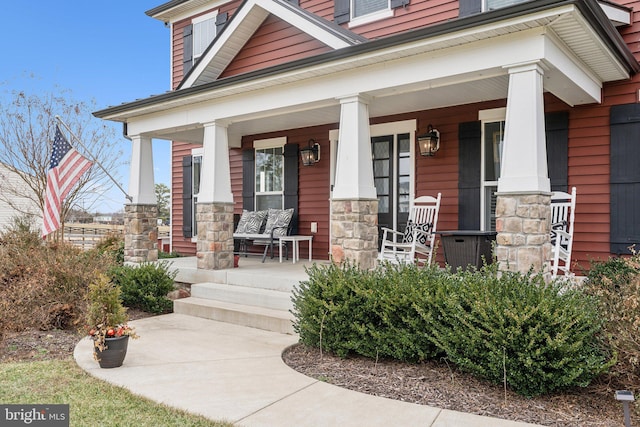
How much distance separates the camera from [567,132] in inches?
226

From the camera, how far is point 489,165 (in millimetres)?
6340

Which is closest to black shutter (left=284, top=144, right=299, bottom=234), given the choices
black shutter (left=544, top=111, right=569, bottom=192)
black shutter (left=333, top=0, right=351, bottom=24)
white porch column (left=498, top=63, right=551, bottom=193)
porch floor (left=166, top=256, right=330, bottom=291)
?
porch floor (left=166, top=256, right=330, bottom=291)

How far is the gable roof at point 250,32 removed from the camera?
6.15m

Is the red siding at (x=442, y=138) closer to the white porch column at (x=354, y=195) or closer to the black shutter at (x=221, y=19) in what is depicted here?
A: the black shutter at (x=221, y=19)

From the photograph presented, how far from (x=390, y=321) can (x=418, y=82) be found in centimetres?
250

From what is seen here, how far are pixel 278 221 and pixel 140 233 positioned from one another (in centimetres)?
229

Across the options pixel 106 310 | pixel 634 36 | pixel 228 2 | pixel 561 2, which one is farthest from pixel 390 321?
pixel 228 2

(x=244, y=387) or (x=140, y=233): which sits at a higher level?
(x=140, y=233)

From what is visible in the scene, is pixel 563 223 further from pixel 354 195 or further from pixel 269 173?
pixel 269 173

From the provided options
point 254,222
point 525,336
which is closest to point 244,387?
point 525,336

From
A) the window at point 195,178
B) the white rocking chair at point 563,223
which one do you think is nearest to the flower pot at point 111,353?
the white rocking chair at point 563,223

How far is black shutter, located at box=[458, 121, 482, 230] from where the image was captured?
20.9 ft

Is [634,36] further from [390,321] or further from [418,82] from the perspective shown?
[390,321]

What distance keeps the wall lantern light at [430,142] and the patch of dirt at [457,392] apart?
11.8 ft
